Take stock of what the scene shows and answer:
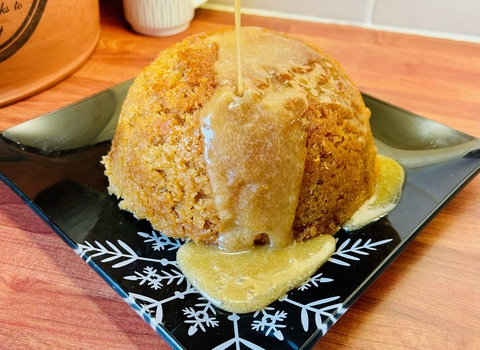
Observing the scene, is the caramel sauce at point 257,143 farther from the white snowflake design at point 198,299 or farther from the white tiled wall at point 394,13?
the white tiled wall at point 394,13

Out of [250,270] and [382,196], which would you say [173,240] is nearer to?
[250,270]

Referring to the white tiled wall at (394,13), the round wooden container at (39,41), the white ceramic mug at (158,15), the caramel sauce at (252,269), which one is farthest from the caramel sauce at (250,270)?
the white tiled wall at (394,13)

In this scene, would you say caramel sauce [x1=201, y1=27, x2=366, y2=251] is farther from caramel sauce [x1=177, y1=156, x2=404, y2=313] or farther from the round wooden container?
the round wooden container

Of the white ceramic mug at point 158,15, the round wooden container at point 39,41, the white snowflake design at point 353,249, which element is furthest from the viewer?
the white ceramic mug at point 158,15

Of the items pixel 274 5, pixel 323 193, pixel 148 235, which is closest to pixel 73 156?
pixel 148 235

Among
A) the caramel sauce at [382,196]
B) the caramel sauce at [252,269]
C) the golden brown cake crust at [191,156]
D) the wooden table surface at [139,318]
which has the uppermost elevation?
the golden brown cake crust at [191,156]

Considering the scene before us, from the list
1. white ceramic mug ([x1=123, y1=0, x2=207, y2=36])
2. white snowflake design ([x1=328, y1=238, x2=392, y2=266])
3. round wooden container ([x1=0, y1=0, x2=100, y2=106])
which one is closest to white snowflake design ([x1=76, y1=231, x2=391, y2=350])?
Answer: white snowflake design ([x1=328, y1=238, x2=392, y2=266])

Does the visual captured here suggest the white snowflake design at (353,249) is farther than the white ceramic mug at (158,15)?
No

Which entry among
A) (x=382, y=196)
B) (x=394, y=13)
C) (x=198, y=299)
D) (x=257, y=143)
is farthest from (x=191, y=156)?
(x=394, y=13)

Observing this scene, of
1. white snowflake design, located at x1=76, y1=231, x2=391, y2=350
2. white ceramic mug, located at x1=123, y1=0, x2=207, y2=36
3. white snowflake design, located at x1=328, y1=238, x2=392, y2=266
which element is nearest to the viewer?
white snowflake design, located at x1=76, y1=231, x2=391, y2=350
